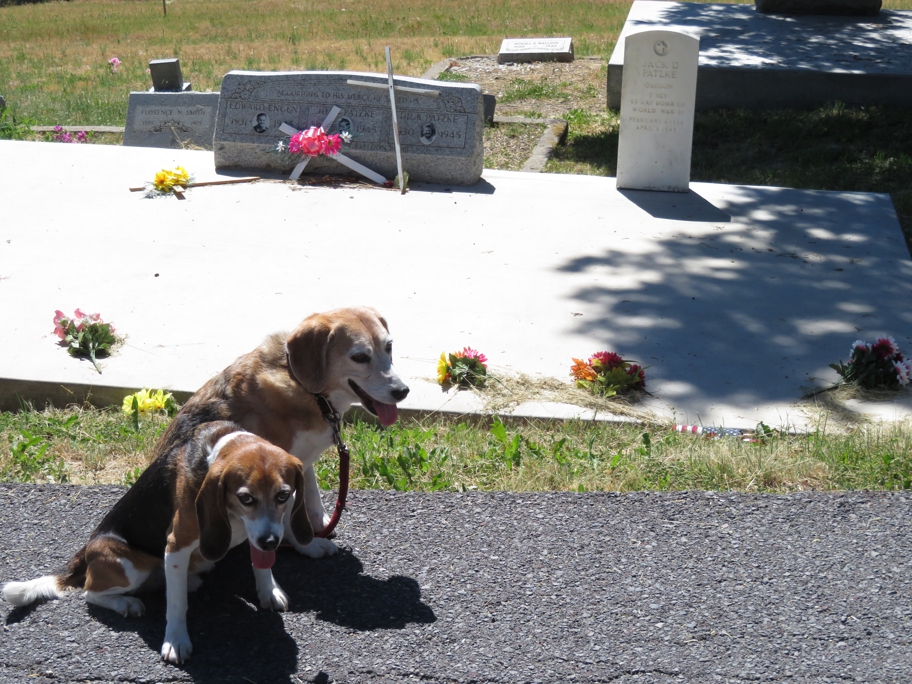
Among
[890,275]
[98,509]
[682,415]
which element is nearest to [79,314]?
[98,509]

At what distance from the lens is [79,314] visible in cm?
544

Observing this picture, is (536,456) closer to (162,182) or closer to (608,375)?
(608,375)

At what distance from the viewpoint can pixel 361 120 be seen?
8.49m

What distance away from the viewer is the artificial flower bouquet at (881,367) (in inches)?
196

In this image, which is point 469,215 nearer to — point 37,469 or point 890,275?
point 890,275

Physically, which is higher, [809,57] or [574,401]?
[809,57]

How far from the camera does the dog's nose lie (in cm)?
254

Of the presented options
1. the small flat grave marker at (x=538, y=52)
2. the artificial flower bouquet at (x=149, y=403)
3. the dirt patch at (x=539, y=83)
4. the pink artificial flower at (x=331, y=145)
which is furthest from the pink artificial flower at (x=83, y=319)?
the small flat grave marker at (x=538, y=52)

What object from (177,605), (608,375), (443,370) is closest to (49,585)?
(177,605)

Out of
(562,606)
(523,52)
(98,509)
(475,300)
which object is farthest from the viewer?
(523,52)

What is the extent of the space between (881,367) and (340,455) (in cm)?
323

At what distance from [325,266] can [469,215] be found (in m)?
1.54

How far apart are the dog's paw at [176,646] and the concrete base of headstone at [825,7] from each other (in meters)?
14.3

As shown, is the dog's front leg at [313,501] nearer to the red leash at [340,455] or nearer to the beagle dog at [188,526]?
the red leash at [340,455]
